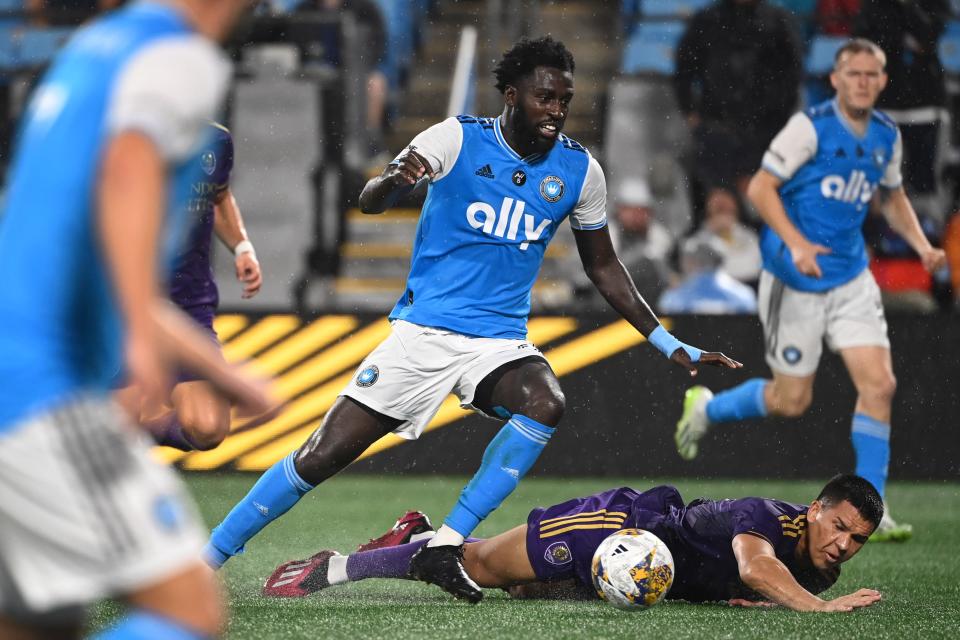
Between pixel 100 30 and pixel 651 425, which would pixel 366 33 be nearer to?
pixel 651 425

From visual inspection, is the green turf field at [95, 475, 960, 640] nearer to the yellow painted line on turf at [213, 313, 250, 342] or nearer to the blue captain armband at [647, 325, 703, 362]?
the blue captain armband at [647, 325, 703, 362]

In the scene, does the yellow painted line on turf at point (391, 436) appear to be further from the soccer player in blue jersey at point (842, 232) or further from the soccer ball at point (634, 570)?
the soccer ball at point (634, 570)

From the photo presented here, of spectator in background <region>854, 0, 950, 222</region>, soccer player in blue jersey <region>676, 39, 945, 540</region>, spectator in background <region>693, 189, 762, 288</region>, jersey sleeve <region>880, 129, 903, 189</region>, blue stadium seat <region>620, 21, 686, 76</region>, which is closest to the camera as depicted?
soccer player in blue jersey <region>676, 39, 945, 540</region>

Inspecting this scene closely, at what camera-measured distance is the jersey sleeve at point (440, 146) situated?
5.50 metres

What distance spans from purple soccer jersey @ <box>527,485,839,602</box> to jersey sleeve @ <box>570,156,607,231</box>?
1131 mm

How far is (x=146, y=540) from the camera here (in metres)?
2.25

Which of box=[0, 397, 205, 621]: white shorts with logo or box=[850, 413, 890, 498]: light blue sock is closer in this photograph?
box=[0, 397, 205, 621]: white shorts with logo

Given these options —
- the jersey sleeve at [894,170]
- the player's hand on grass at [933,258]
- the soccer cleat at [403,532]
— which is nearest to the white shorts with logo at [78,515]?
the soccer cleat at [403,532]

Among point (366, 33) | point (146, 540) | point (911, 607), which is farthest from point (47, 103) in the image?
point (366, 33)

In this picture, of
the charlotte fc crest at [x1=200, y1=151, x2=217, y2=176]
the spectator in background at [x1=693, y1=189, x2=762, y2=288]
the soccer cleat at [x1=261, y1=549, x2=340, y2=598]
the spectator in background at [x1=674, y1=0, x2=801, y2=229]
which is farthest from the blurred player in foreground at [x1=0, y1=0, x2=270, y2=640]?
the spectator in background at [x1=693, y1=189, x2=762, y2=288]

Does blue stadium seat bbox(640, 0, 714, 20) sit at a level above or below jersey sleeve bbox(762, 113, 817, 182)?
above

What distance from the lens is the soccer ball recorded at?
4922mm

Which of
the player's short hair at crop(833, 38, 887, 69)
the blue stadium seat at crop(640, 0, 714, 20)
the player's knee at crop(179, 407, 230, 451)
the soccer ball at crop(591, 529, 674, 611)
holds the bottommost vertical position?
the player's knee at crop(179, 407, 230, 451)

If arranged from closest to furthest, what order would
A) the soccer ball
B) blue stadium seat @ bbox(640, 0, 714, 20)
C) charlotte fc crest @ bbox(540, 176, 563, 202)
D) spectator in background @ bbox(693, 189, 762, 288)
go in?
the soccer ball < charlotte fc crest @ bbox(540, 176, 563, 202) < spectator in background @ bbox(693, 189, 762, 288) < blue stadium seat @ bbox(640, 0, 714, 20)
